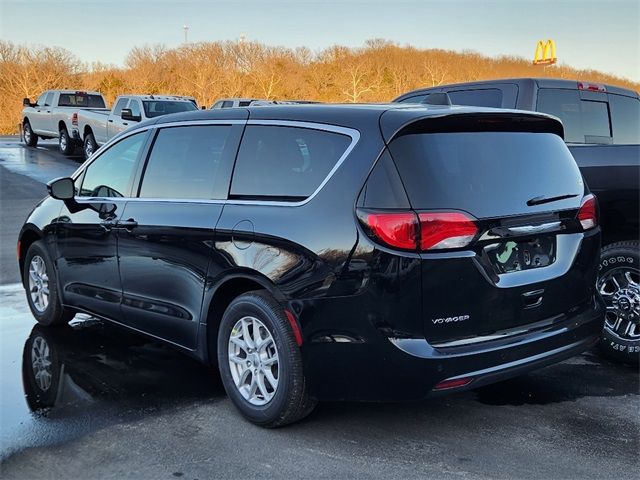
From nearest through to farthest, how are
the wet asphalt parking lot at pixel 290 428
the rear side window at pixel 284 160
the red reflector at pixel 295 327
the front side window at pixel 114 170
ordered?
the wet asphalt parking lot at pixel 290 428
the red reflector at pixel 295 327
the rear side window at pixel 284 160
the front side window at pixel 114 170

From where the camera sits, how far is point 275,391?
3604mm

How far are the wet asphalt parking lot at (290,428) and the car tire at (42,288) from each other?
0.61 metres

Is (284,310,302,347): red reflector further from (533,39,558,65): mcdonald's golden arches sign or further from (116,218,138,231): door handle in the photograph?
(533,39,558,65): mcdonald's golden arches sign

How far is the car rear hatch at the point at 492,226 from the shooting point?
321 cm

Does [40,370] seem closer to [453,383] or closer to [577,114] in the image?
[453,383]

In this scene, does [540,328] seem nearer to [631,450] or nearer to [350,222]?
[631,450]

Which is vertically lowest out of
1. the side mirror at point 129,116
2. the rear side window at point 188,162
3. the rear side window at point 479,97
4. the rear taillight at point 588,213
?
the rear taillight at point 588,213

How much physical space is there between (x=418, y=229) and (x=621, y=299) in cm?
231

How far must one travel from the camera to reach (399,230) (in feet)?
10.4

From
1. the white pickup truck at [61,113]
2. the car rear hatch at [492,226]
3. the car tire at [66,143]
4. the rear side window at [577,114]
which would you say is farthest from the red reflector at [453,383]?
the car tire at [66,143]

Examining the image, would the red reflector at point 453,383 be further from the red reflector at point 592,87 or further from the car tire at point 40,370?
the red reflector at point 592,87

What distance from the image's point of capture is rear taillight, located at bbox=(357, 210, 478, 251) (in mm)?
3170

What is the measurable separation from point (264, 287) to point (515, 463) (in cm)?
153

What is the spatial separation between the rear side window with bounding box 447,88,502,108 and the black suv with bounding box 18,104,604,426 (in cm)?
222
